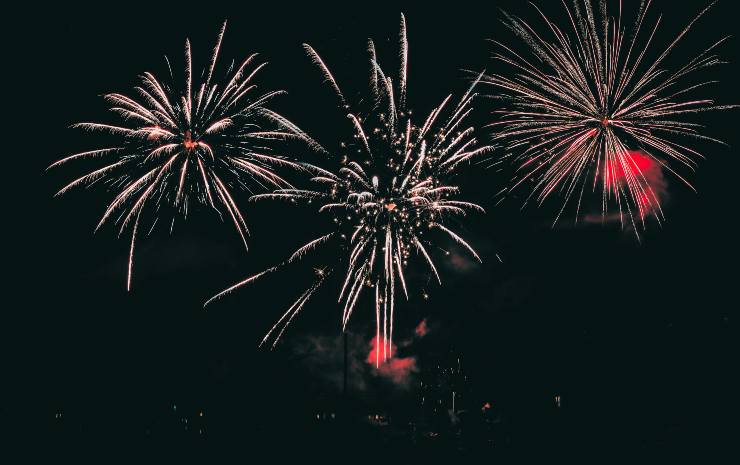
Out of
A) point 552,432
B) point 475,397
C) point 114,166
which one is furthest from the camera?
point 475,397

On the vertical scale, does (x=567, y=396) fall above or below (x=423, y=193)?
below

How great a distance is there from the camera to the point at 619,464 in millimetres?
57562

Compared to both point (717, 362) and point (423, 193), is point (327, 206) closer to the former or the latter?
point (423, 193)

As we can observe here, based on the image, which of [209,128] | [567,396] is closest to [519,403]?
[567,396]

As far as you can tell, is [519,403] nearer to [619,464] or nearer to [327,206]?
[619,464]

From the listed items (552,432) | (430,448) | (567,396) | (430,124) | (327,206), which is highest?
(430,124)

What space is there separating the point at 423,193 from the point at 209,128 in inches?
305

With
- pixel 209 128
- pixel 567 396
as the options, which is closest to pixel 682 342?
pixel 567 396

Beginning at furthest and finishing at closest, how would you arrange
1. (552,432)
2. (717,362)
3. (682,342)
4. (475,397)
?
1. (475,397)
2. (552,432)
3. (682,342)
4. (717,362)

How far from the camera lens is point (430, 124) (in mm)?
17672

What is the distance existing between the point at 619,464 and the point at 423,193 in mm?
57116

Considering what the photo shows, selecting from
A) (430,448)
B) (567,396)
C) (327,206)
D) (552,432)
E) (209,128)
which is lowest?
(430,448)

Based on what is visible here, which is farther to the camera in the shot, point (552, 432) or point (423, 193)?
point (552, 432)

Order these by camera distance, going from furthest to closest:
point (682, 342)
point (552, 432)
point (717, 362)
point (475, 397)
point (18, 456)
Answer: point (475, 397) → point (552, 432) → point (18, 456) → point (682, 342) → point (717, 362)
